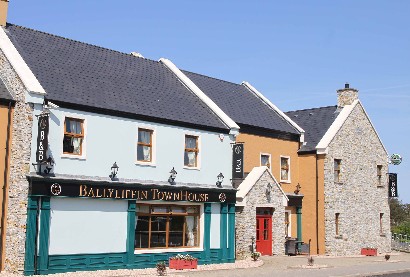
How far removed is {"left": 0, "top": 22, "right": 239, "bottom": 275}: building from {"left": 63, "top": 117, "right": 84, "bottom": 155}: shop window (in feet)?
0.14

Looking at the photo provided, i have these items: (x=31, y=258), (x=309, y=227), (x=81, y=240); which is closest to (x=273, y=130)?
(x=309, y=227)

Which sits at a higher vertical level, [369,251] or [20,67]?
[20,67]

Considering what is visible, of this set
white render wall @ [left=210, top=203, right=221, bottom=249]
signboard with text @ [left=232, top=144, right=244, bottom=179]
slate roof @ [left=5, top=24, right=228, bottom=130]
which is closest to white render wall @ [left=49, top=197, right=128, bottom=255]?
slate roof @ [left=5, top=24, right=228, bottom=130]

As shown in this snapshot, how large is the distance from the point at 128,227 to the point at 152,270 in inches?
78.2

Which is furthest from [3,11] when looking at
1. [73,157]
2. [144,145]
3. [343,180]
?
[343,180]

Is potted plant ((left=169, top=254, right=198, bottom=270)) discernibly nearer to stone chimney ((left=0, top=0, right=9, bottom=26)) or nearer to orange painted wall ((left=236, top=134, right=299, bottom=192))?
orange painted wall ((left=236, top=134, right=299, bottom=192))

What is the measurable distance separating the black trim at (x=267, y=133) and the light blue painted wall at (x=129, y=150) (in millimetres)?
3764

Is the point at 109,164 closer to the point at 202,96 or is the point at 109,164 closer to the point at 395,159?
the point at 202,96

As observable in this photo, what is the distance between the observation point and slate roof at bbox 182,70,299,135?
31297 mm

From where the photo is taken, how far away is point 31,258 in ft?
64.5

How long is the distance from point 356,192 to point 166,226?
1565 centimetres

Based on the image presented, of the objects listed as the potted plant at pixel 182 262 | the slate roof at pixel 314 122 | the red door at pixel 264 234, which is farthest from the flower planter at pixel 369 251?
the potted plant at pixel 182 262

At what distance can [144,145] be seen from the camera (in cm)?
2391

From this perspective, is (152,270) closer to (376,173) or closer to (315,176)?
(315,176)
